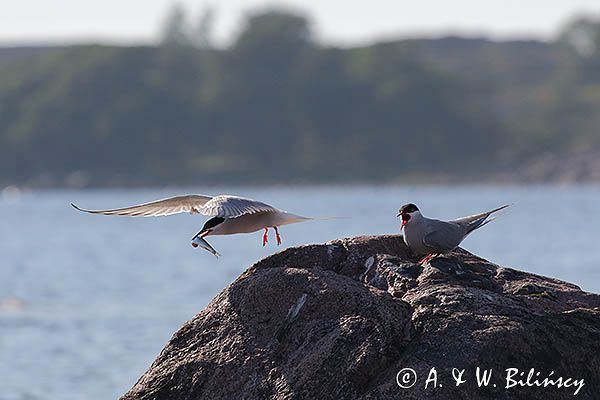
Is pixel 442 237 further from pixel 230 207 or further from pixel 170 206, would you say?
pixel 170 206

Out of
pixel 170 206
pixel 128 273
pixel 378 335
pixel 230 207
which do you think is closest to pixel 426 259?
pixel 378 335

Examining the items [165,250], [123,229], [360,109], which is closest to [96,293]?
[165,250]

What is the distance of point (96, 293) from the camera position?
128ft

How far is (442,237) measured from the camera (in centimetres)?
902

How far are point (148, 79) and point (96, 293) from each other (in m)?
136

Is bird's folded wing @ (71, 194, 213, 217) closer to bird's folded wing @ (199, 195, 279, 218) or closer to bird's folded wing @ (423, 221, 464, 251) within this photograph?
bird's folded wing @ (199, 195, 279, 218)

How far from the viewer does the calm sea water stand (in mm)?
22438

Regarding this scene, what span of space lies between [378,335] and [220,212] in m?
1.80

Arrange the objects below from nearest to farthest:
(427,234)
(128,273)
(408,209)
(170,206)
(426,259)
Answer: (426,259) < (427,234) < (408,209) < (170,206) < (128,273)

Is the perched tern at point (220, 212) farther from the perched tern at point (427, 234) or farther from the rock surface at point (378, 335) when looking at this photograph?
the perched tern at point (427, 234)

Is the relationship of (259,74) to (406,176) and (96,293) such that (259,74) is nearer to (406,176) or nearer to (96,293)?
(406,176)

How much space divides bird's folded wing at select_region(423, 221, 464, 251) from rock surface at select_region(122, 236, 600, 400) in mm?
276

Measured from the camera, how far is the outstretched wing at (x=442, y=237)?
897 cm

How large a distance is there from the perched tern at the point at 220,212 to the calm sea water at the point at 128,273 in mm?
9498
